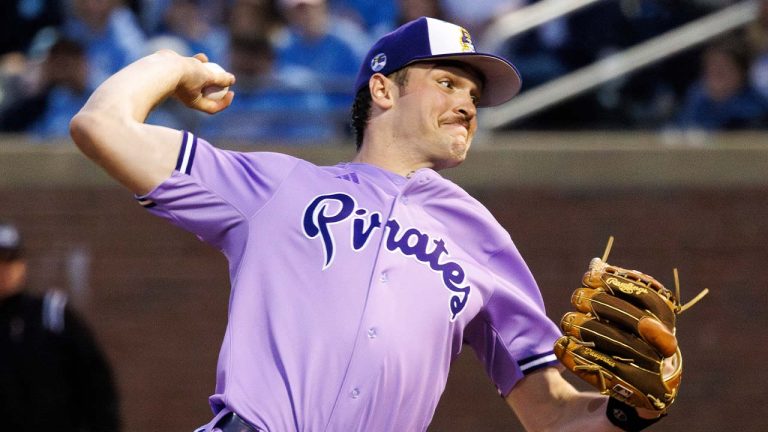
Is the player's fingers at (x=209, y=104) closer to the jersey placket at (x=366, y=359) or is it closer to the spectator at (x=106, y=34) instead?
the jersey placket at (x=366, y=359)

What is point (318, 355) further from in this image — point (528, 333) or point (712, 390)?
point (712, 390)

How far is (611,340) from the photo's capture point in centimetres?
316

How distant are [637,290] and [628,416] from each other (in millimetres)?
314

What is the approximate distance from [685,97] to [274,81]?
97.6 inches

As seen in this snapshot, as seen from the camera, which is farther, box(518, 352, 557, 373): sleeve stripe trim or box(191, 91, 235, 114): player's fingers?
box(518, 352, 557, 373): sleeve stripe trim

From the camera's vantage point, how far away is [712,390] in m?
7.68

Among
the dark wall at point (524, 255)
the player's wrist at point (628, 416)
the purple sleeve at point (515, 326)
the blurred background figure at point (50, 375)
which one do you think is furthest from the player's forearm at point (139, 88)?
the dark wall at point (524, 255)

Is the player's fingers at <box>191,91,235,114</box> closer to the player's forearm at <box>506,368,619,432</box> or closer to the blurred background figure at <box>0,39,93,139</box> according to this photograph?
the player's forearm at <box>506,368,619,432</box>

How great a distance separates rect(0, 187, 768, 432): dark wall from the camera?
7680 millimetres

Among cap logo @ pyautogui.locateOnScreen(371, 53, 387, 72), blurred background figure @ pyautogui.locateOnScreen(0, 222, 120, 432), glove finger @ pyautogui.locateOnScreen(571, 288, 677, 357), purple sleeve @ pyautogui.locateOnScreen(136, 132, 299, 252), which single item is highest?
cap logo @ pyautogui.locateOnScreen(371, 53, 387, 72)

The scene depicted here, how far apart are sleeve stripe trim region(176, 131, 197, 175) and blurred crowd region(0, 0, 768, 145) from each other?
4605mm

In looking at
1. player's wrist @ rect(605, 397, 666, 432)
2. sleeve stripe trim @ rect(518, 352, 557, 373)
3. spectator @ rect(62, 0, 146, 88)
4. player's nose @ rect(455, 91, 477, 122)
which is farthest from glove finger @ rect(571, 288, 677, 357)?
spectator @ rect(62, 0, 146, 88)

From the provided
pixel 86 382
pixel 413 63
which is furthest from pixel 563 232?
pixel 413 63

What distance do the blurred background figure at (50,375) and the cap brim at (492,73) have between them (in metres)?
3.39
